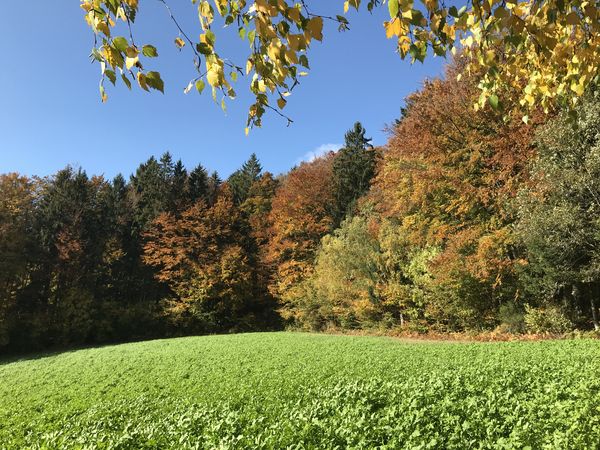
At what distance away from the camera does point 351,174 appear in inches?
1474

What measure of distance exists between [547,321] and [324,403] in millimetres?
16147

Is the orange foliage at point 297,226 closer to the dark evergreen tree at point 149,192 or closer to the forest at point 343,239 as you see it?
the forest at point 343,239

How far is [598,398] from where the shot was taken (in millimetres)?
5176

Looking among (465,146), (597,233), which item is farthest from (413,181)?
(597,233)

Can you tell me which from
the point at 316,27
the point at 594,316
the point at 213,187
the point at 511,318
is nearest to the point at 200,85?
the point at 316,27

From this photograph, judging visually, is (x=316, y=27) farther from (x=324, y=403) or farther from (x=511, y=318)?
(x=511, y=318)

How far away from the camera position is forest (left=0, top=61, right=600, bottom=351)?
57.2 feet

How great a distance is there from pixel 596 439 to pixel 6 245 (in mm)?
35441

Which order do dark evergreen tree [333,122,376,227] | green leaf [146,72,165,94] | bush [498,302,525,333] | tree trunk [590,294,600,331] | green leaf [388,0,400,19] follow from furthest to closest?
dark evergreen tree [333,122,376,227] < bush [498,302,525,333] < tree trunk [590,294,600,331] < green leaf [146,72,165,94] < green leaf [388,0,400,19]

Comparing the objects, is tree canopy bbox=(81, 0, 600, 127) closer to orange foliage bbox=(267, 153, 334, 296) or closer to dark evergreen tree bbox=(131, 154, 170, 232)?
orange foliage bbox=(267, 153, 334, 296)

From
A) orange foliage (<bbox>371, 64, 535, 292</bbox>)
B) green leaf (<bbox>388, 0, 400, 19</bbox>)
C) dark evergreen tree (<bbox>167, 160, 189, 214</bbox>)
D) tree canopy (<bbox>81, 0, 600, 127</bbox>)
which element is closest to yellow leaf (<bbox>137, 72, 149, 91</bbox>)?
tree canopy (<bbox>81, 0, 600, 127</bbox>)

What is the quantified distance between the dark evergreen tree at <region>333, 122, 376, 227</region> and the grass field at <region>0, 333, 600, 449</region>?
21.2 metres

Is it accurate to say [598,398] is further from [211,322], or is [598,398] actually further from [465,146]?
[211,322]

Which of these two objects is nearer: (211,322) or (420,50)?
(420,50)
